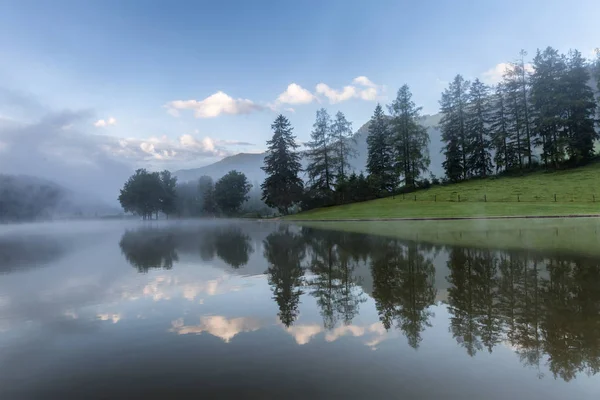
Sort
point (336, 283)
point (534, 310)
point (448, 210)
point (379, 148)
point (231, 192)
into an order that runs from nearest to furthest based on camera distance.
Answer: point (534, 310)
point (336, 283)
point (448, 210)
point (379, 148)
point (231, 192)

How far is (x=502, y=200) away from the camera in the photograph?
44.1m

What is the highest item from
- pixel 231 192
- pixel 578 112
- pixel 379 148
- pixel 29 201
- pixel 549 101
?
pixel 549 101

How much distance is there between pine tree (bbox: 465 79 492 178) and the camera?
219 feet

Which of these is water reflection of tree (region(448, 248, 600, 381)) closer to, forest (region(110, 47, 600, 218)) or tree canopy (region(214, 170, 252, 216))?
forest (region(110, 47, 600, 218))

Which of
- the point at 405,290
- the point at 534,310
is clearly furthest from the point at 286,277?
the point at 534,310

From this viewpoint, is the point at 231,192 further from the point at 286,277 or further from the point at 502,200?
the point at 286,277

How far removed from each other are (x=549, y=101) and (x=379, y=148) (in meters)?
29.2

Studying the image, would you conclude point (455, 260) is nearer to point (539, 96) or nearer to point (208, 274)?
point (208, 274)

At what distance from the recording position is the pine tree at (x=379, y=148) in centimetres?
6981

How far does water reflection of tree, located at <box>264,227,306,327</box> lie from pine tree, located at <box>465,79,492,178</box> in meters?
56.8

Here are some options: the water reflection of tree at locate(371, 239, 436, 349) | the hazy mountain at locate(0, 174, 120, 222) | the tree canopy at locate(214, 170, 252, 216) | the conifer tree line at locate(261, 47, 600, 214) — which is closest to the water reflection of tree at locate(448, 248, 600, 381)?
the water reflection of tree at locate(371, 239, 436, 349)

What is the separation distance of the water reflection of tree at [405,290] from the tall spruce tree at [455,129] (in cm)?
5599

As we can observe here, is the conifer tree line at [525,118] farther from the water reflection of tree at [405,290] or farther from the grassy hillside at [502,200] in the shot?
the water reflection of tree at [405,290]

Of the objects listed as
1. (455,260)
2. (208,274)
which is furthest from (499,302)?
(208,274)
